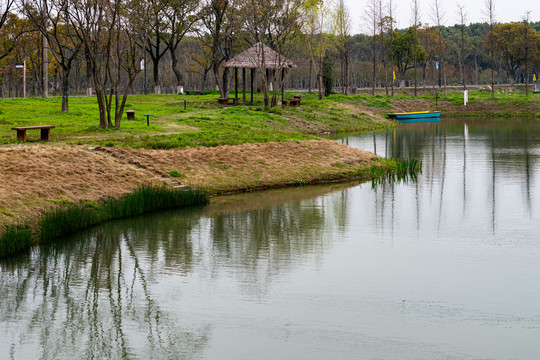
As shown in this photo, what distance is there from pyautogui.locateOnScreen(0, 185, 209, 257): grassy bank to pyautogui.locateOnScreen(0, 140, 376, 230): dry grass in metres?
0.31

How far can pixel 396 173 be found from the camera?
22.5 metres

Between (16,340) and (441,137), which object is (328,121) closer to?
(441,137)

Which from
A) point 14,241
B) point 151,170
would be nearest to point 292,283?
point 14,241

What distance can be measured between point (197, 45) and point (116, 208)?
8071cm

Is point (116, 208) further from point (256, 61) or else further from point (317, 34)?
point (317, 34)

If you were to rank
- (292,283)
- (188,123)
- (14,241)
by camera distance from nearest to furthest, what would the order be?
(292,283)
(14,241)
(188,123)

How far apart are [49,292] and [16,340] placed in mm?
2000

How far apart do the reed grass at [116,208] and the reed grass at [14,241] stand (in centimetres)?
67

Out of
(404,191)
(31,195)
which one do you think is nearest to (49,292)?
(31,195)

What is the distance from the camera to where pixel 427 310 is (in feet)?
29.7

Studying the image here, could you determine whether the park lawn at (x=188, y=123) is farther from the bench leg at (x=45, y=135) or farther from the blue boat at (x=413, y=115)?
the blue boat at (x=413, y=115)

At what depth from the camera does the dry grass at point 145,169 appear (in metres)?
14.3

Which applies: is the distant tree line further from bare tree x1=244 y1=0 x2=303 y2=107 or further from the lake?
the lake

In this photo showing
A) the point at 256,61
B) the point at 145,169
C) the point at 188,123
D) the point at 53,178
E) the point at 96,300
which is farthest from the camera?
the point at 256,61
